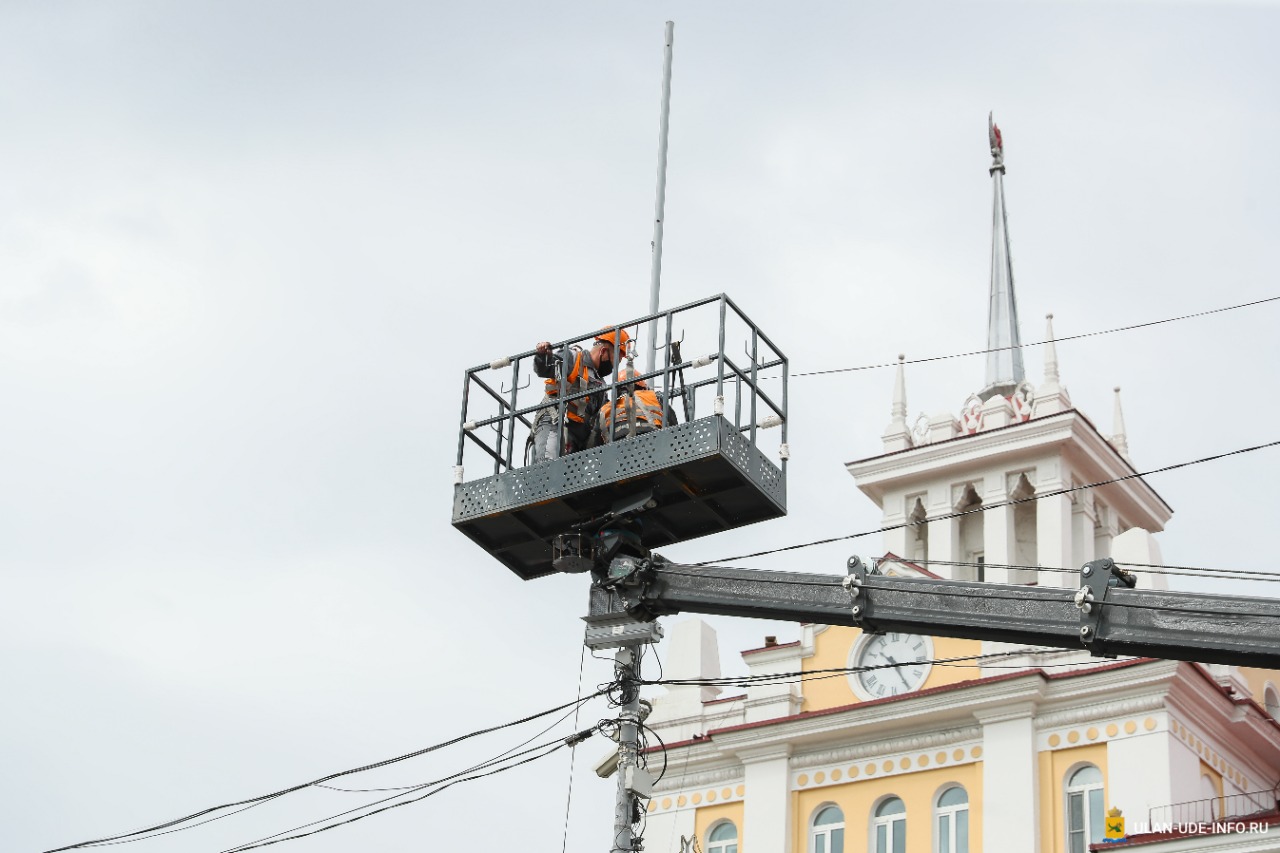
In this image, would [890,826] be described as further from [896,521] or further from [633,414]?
[633,414]

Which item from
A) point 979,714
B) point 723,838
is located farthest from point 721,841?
point 979,714

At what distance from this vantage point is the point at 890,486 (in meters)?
49.8

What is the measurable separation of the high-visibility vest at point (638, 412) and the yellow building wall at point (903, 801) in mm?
21223

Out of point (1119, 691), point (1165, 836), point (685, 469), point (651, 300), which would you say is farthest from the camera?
point (1119, 691)

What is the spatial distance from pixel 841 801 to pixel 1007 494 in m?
8.92

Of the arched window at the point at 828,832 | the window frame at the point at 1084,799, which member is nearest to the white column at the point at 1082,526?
the window frame at the point at 1084,799

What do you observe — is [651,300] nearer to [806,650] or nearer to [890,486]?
[806,650]

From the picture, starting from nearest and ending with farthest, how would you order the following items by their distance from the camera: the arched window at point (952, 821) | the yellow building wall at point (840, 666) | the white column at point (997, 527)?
the arched window at point (952, 821) < the yellow building wall at point (840, 666) < the white column at point (997, 527)

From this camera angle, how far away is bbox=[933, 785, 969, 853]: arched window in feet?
134

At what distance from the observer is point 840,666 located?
44.0m

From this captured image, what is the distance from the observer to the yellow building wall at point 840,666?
139ft

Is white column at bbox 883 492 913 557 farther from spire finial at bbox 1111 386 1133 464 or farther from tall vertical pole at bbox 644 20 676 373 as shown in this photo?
tall vertical pole at bbox 644 20 676 373

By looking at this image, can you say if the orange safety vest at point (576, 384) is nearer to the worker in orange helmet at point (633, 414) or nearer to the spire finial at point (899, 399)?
the worker in orange helmet at point (633, 414)

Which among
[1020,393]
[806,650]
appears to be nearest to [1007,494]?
[1020,393]
